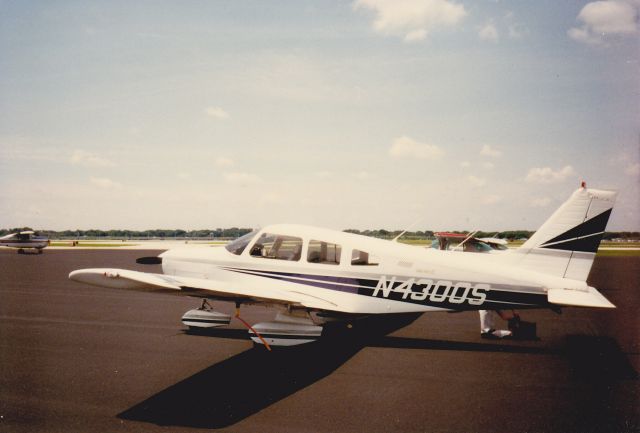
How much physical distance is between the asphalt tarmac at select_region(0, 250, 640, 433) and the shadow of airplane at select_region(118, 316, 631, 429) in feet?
0.08

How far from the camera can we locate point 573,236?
283 inches

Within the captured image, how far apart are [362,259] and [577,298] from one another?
3319 mm

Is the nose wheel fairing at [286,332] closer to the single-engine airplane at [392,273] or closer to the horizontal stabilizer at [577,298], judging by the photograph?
the single-engine airplane at [392,273]

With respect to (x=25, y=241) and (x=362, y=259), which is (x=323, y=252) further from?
(x=25, y=241)

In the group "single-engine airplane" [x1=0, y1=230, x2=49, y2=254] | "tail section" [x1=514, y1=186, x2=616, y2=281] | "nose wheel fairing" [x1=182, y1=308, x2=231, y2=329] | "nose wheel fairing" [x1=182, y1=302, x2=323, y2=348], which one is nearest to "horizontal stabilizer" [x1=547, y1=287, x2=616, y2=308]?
"tail section" [x1=514, y1=186, x2=616, y2=281]

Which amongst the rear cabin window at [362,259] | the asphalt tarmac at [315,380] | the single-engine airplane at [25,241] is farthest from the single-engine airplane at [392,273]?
the single-engine airplane at [25,241]

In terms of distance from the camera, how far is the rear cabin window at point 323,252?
763cm

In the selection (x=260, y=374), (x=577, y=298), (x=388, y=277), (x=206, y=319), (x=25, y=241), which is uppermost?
(x=388, y=277)

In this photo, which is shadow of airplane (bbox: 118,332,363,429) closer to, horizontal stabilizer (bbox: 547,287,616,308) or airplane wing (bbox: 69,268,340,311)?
airplane wing (bbox: 69,268,340,311)

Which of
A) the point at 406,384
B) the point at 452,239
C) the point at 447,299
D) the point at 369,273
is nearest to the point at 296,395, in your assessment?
the point at 406,384

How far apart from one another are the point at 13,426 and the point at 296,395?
2944mm

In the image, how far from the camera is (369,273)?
750 cm

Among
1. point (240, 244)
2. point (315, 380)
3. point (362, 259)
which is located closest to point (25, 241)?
point (240, 244)

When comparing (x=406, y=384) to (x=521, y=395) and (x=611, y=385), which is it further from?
(x=611, y=385)
